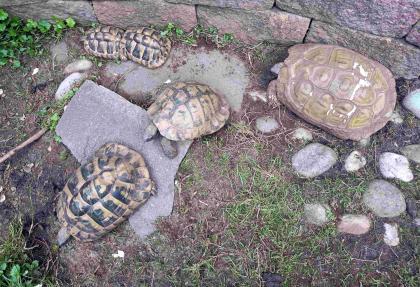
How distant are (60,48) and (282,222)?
2.92 metres

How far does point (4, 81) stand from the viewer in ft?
14.1

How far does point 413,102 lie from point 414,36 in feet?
2.14

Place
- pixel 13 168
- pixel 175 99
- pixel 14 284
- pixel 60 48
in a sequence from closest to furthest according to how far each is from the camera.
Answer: pixel 14 284, pixel 175 99, pixel 13 168, pixel 60 48

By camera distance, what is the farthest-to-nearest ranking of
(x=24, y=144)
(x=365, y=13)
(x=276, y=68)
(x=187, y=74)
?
(x=187, y=74), (x=24, y=144), (x=276, y=68), (x=365, y=13)

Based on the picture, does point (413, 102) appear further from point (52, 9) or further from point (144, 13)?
point (52, 9)

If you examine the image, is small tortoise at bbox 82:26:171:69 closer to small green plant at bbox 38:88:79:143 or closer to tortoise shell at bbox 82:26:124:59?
tortoise shell at bbox 82:26:124:59

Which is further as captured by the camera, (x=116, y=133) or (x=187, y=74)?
(x=187, y=74)

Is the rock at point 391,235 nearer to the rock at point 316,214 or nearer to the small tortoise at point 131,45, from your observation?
the rock at point 316,214

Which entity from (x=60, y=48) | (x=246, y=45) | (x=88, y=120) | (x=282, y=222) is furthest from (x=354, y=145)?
(x=60, y=48)

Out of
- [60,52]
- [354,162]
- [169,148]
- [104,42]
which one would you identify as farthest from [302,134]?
[60,52]

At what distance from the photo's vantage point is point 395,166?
3.74 metres

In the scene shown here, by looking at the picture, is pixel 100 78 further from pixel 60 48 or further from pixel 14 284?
pixel 14 284

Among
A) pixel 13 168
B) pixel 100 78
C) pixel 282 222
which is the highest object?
Result: pixel 100 78

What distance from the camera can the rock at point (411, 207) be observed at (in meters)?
3.61
